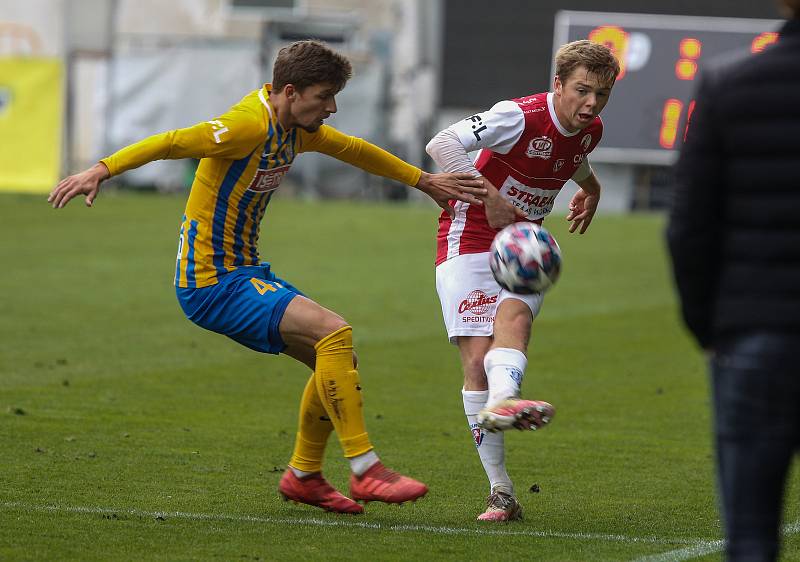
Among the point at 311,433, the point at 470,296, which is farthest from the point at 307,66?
the point at 311,433

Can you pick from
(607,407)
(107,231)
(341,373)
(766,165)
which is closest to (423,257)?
(107,231)

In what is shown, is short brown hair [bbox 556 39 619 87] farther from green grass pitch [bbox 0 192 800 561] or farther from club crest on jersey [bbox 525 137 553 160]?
green grass pitch [bbox 0 192 800 561]

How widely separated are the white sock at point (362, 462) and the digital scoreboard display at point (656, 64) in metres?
23.4

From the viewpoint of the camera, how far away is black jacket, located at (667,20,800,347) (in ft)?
12.6

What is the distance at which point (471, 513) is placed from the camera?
22.8ft

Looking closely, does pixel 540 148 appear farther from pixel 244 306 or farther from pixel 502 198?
pixel 244 306

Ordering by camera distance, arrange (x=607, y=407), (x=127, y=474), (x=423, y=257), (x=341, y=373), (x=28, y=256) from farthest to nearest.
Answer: (x=423, y=257) → (x=28, y=256) → (x=607, y=407) → (x=127, y=474) → (x=341, y=373)

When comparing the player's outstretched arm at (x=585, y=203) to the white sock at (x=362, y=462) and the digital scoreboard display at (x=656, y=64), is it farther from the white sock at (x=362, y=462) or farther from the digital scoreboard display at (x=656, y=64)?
the digital scoreboard display at (x=656, y=64)

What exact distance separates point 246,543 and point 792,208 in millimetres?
3052

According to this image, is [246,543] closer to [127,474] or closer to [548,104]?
[127,474]

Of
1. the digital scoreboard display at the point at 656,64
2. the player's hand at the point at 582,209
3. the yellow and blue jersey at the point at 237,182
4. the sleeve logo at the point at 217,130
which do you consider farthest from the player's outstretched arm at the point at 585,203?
the digital scoreboard display at the point at 656,64

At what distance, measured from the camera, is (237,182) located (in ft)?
22.4

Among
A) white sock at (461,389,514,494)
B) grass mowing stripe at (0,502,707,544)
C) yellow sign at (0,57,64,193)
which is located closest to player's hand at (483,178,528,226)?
white sock at (461,389,514,494)

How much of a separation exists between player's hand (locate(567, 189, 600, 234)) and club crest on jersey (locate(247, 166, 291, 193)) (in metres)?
1.66
